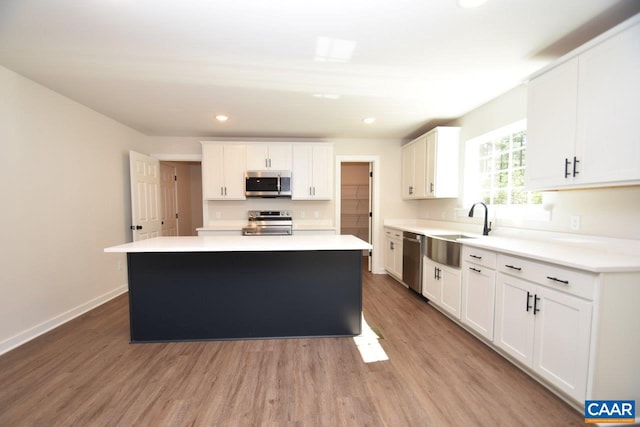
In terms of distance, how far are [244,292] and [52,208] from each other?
7.30 ft

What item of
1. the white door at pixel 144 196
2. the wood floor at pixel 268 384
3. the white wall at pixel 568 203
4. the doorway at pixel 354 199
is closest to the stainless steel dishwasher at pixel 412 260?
the white wall at pixel 568 203

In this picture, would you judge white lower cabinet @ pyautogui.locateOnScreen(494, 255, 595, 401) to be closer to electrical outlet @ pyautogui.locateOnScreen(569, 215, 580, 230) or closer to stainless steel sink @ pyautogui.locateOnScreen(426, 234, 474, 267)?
stainless steel sink @ pyautogui.locateOnScreen(426, 234, 474, 267)

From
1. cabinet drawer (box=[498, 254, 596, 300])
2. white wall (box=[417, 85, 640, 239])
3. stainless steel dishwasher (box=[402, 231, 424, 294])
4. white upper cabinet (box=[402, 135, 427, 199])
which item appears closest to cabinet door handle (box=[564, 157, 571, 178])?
white wall (box=[417, 85, 640, 239])

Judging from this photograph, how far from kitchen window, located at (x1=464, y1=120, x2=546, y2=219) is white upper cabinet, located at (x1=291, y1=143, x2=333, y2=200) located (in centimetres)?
206

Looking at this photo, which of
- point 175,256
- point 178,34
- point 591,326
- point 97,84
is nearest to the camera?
point 591,326

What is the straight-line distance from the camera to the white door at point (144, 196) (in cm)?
360

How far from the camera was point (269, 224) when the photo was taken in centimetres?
435

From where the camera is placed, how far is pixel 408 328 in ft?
8.48

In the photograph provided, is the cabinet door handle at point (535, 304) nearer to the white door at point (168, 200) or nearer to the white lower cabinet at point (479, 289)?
the white lower cabinet at point (479, 289)

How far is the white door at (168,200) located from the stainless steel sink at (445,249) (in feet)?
15.5

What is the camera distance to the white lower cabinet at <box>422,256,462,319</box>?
2.59 metres

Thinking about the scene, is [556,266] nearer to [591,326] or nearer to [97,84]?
[591,326]

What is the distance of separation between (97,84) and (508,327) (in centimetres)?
426

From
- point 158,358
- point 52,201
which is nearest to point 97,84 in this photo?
point 52,201
